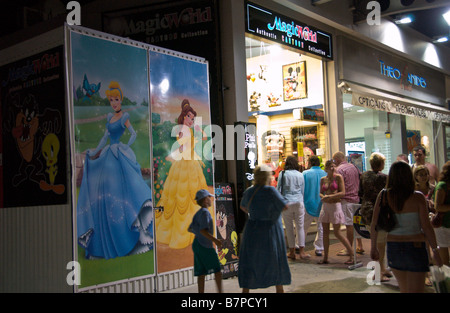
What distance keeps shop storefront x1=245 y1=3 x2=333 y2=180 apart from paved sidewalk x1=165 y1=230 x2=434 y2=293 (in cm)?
345

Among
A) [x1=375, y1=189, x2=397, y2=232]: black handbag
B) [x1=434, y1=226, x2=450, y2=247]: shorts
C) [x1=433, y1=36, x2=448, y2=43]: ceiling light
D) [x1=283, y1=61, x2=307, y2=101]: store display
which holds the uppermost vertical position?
[x1=433, y1=36, x2=448, y2=43]: ceiling light

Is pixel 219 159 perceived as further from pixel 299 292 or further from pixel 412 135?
pixel 412 135

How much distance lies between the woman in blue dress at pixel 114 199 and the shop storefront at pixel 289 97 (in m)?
5.23

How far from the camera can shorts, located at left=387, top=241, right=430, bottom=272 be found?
3785mm

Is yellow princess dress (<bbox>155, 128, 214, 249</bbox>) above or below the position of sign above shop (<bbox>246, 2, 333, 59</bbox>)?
below

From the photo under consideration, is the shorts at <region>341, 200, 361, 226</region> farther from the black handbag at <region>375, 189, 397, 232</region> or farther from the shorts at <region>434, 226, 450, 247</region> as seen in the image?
the black handbag at <region>375, 189, 397, 232</region>

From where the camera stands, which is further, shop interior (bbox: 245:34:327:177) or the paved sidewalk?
shop interior (bbox: 245:34:327:177)

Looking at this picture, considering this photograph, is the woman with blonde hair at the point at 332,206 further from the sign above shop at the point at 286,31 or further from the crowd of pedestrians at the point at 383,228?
the sign above shop at the point at 286,31

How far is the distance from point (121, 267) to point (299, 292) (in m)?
2.28

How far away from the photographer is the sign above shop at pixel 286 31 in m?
8.59

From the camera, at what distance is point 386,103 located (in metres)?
12.8

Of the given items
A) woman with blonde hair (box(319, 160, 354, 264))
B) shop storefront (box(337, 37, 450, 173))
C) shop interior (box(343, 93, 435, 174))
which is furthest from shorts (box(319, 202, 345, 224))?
shop interior (box(343, 93, 435, 174))

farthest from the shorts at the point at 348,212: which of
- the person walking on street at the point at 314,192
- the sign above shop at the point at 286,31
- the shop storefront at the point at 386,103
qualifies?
the shop storefront at the point at 386,103
